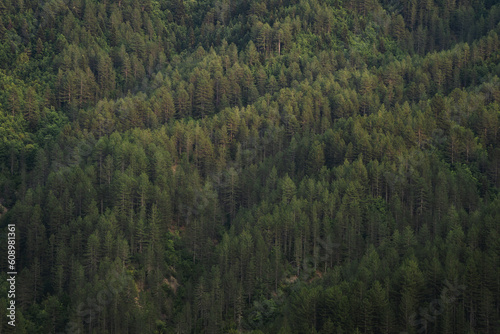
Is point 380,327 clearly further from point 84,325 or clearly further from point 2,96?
point 2,96

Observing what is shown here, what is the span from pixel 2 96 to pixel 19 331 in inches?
3135

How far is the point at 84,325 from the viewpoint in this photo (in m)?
107

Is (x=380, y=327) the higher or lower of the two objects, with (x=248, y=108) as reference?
lower

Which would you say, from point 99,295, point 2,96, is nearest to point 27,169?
point 2,96

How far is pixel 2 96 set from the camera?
16288 cm

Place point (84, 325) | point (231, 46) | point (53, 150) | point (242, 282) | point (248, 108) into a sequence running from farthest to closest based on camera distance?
point (231, 46)
point (248, 108)
point (53, 150)
point (242, 282)
point (84, 325)

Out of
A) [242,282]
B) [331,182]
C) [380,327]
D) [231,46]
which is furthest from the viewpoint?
[231,46]

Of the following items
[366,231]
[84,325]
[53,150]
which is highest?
[53,150]

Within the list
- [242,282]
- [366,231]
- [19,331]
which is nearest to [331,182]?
[366,231]

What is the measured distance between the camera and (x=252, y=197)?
13600 centimetres

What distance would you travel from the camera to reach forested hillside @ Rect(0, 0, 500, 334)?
102875 mm

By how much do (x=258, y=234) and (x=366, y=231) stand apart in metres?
19.9

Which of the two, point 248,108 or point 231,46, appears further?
point 231,46

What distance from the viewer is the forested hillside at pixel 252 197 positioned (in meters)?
103
